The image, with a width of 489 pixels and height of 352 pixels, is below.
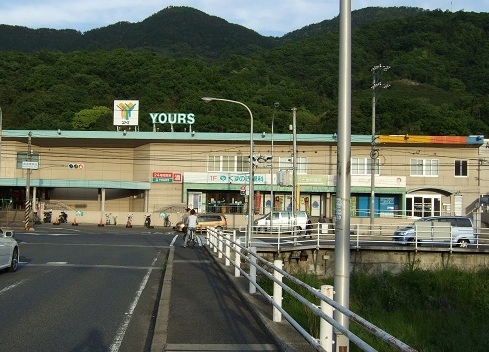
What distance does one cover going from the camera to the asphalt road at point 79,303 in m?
9.85

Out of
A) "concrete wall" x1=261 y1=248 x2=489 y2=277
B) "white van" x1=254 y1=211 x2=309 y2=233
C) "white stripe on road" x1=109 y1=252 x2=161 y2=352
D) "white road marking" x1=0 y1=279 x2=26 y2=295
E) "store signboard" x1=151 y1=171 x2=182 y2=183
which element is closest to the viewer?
"white stripe on road" x1=109 y1=252 x2=161 y2=352

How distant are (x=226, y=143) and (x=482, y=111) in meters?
46.6

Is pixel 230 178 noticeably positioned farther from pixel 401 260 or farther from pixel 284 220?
pixel 401 260

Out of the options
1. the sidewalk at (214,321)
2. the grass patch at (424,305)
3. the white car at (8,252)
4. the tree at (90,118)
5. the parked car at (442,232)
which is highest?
the tree at (90,118)

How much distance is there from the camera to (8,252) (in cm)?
1802

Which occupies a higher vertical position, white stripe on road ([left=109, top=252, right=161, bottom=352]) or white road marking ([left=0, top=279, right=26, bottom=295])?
white road marking ([left=0, top=279, right=26, bottom=295])

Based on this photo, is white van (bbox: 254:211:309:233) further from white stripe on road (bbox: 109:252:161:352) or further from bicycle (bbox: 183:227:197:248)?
white stripe on road (bbox: 109:252:161:352)

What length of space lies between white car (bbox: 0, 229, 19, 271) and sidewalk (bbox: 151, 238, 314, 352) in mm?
4322

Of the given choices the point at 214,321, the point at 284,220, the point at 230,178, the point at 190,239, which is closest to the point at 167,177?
the point at 230,178

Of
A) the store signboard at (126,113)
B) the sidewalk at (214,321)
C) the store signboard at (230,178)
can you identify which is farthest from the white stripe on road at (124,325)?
the store signboard at (126,113)

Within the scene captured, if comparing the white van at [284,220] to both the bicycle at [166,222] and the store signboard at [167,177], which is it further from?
the store signboard at [167,177]

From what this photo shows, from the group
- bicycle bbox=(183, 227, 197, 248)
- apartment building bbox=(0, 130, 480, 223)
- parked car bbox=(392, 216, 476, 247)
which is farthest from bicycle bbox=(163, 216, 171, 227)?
parked car bbox=(392, 216, 476, 247)

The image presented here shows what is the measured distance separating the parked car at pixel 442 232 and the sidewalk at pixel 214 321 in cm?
1768

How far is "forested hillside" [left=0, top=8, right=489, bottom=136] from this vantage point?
8850cm
